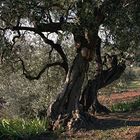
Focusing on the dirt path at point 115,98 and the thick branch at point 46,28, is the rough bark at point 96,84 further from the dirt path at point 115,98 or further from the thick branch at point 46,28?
the dirt path at point 115,98

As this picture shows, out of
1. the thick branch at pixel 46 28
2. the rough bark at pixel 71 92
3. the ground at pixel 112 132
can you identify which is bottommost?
the ground at pixel 112 132

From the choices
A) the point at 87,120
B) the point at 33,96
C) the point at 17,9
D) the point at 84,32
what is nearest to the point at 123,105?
the point at 33,96

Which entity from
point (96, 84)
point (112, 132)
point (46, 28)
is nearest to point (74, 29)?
point (46, 28)

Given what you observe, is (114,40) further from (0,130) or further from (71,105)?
(0,130)

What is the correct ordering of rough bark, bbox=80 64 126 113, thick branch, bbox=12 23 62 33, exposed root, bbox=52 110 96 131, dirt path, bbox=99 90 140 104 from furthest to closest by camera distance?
dirt path, bbox=99 90 140 104
rough bark, bbox=80 64 126 113
thick branch, bbox=12 23 62 33
exposed root, bbox=52 110 96 131

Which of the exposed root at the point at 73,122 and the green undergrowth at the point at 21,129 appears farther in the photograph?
the exposed root at the point at 73,122

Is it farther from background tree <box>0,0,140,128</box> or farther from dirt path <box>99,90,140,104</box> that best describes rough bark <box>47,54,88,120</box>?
dirt path <box>99,90,140,104</box>

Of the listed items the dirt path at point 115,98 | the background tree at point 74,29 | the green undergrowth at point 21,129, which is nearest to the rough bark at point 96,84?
the background tree at point 74,29

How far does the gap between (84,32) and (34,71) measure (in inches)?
272

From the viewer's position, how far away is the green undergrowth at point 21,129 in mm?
16344

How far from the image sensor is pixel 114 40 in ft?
57.5

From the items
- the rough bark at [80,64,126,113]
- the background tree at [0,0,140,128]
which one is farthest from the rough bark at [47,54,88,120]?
the rough bark at [80,64,126,113]

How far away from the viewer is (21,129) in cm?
1683

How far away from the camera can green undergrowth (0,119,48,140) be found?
16344 millimetres
